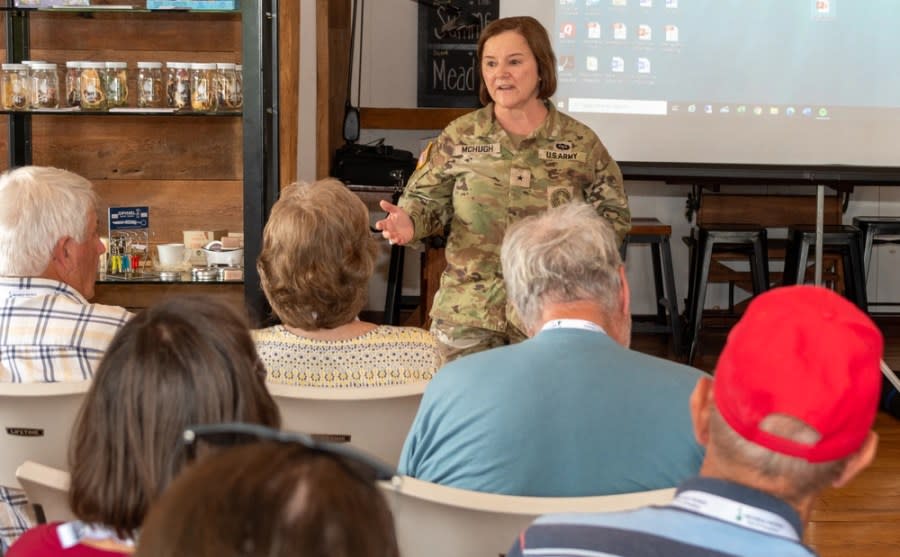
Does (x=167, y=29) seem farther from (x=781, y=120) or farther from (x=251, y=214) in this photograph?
(x=781, y=120)

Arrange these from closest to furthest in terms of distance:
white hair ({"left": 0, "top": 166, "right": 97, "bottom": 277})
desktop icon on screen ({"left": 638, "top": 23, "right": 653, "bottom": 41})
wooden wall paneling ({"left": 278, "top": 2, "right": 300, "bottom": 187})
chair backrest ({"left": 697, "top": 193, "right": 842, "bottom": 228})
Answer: white hair ({"left": 0, "top": 166, "right": 97, "bottom": 277}), wooden wall paneling ({"left": 278, "top": 2, "right": 300, "bottom": 187}), desktop icon on screen ({"left": 638, "top": 23, "right": 653, "bottom": 41}), chair backrest ({"left": 697, "top": 193, "right": 842, "bottom": 228})

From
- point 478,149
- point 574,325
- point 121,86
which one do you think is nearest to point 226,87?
point 121,86

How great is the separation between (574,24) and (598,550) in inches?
173

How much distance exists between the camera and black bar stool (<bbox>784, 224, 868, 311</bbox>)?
218 inches

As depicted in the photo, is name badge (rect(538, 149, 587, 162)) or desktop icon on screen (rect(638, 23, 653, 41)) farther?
desktop icon on screen (rect(638, 23, 653, 41))

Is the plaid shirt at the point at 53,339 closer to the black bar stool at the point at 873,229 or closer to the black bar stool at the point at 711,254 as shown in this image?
the black bar stool at the point at 711,254

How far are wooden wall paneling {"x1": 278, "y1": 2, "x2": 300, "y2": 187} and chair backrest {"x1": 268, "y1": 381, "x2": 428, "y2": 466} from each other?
2277 millimetres

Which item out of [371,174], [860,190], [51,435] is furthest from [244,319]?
[860,190]

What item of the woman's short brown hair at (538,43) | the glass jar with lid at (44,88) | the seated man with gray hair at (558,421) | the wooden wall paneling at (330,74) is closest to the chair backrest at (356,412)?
the seated man with gray hair at (558,421)

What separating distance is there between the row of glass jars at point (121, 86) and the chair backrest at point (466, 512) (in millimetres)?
2638

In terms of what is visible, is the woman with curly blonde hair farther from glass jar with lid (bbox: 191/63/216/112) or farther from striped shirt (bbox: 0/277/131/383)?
glass jar with lid (bbox: 191/63/216/112)

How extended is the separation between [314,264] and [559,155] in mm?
1224

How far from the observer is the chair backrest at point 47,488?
139cm

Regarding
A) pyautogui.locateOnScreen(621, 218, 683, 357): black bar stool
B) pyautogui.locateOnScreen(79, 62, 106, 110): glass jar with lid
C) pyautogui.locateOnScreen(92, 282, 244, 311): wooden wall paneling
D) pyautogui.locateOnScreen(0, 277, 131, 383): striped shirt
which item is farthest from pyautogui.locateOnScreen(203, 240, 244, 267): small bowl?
pyautogui.locateOnScreen(621, 218, 683, 357): black bar stool
